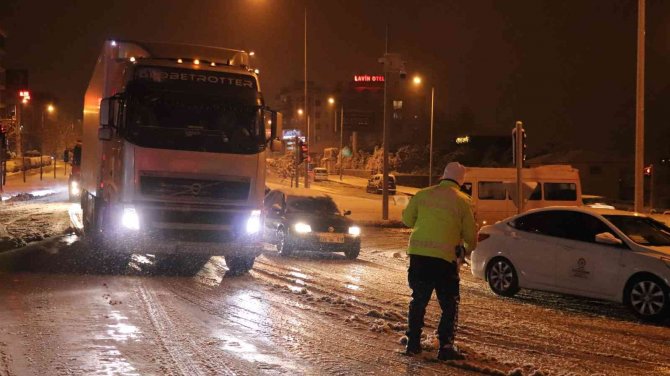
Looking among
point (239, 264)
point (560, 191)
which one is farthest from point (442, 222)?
point (560, 191)

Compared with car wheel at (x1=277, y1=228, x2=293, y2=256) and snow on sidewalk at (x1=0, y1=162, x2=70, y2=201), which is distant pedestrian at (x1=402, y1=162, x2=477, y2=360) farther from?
snow on sidewalk at (x1=0, y1=162, x2=70, y2=201)

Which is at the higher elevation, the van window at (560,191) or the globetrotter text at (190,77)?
the globetrotter text at (190,77)

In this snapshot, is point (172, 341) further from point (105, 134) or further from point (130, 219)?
point (105, 134)

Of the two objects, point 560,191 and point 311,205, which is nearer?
point 311,205

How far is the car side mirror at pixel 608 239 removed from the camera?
9750mm

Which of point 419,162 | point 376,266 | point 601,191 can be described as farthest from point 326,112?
point 376,266

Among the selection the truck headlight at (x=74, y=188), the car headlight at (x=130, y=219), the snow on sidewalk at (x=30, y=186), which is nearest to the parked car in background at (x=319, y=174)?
the snow on sidewalk at (x=30, y=186)

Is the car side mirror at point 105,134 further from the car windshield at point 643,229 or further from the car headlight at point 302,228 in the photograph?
the car windshield at point 643,229

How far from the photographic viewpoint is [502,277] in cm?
1114

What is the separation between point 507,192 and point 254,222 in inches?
594

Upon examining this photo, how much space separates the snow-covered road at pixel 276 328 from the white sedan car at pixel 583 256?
32 cm

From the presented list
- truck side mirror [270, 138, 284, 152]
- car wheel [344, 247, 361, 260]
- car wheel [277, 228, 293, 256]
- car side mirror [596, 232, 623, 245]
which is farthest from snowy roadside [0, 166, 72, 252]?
car side mirror [596, 232, 623, 245]

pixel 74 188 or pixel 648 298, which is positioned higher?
pixel 74 188

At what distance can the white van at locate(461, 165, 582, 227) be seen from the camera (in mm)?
25578
